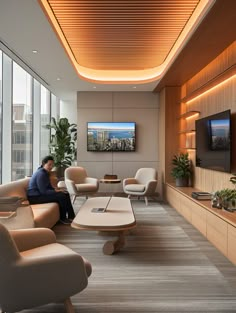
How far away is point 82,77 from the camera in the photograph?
6922 millimetres

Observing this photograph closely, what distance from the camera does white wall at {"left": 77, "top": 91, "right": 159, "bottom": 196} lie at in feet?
26.8

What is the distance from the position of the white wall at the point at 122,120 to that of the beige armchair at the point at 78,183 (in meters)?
0.95

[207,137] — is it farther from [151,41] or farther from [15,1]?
[15,1]

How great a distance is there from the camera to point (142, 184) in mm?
7398

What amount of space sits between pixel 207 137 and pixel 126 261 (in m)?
2.78

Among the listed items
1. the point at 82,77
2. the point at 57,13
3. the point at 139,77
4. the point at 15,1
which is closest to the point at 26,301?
the point at 15,1

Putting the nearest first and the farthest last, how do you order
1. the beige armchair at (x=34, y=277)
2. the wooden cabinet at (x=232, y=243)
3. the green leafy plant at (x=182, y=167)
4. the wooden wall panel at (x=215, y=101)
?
the beige armchair at (x=34, y=277)
the wooden cabinet at (x=232, y=243)
the wooden wall panel at (x=215, y=101)
the green leafy plant at (x=182, y=167)

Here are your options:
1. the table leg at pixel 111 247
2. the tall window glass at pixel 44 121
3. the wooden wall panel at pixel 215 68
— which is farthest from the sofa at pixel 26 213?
the tall window glass at pixel 44 121

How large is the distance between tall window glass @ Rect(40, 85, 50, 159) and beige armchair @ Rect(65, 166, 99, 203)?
204 cm

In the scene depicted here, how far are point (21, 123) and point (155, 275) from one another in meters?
4.73

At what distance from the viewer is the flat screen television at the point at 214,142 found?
4.41 meters

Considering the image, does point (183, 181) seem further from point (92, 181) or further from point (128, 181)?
point (92, 181)

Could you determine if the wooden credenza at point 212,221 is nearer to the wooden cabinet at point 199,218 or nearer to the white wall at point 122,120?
the wooden cabinet at point 199,218

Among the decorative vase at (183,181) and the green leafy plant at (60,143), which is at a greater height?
the green leafy plant at (60,143)
